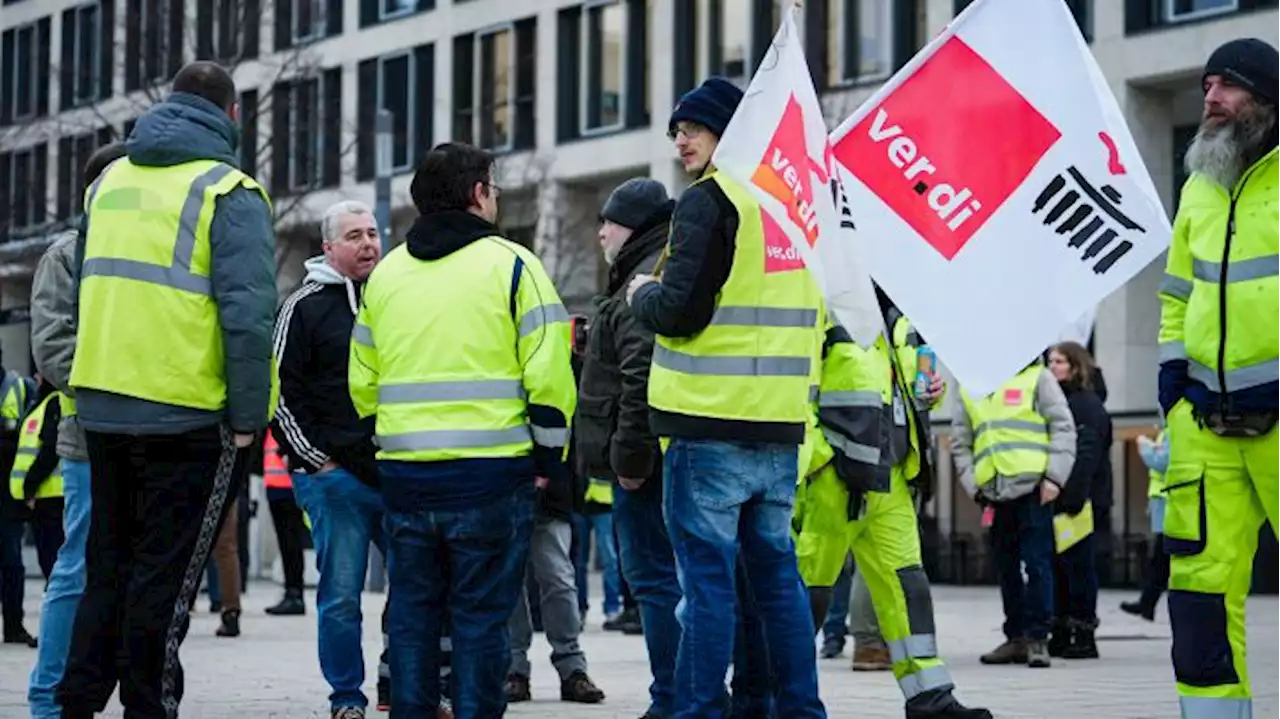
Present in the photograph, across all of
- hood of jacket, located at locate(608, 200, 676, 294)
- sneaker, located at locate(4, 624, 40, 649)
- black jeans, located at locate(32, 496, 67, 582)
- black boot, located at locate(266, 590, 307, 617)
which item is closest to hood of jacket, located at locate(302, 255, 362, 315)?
hood of jacket, located at locate(608, 200, 676, 294)

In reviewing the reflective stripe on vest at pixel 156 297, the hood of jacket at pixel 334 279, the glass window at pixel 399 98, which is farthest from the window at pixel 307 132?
the reflective stripe on vest at pixel 156 297

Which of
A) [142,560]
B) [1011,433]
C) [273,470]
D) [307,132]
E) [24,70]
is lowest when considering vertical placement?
[273,470]

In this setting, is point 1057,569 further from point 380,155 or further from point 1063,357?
point 380,155

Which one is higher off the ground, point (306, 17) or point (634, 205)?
point (306, 17)

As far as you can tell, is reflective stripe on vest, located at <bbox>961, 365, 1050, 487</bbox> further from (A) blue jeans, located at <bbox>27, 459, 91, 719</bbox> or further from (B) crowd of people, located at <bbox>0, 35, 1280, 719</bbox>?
(A) blue jeans, located at <bbox>27, 459, 91, 719</bbox>

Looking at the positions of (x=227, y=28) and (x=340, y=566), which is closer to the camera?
A: (x=340, y=566)

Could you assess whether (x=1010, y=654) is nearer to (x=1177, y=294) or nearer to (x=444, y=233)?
(x=1177, y=294)

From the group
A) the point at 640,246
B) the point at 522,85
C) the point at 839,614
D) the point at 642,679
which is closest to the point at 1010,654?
the point at 839,614

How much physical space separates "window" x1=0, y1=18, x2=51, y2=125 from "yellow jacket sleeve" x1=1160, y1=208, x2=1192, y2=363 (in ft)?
174

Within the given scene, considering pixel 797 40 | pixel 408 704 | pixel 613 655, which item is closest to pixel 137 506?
pixel 408 704

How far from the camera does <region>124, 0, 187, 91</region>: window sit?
3597 centimetres

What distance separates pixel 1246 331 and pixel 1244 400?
9.1 inches

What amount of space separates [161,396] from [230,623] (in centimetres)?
938

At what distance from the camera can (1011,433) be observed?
1502 cm
